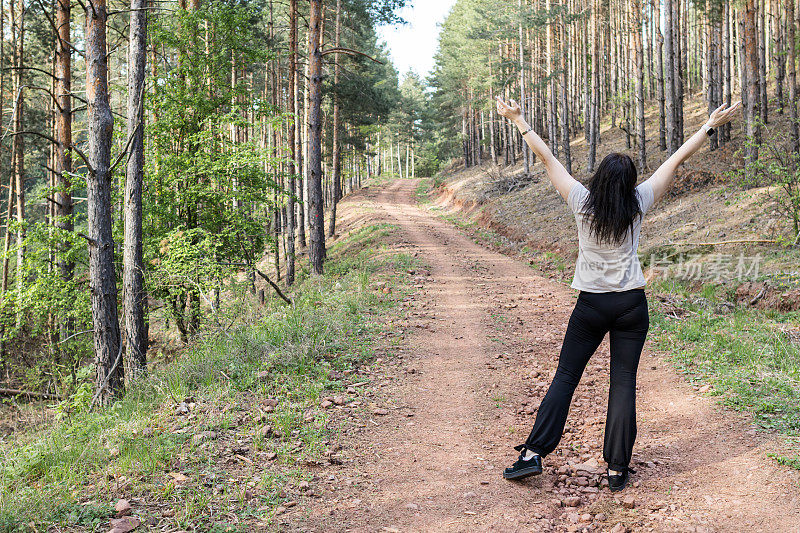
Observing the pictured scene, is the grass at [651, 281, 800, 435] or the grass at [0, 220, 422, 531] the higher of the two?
the grass at [651, 281, 800, 435]

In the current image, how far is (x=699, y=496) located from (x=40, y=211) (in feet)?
137

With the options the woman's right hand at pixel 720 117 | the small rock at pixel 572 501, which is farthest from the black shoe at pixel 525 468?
the woman's right hand at pixel 720 117

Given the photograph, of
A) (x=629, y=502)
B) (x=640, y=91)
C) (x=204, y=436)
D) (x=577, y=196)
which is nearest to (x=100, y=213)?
(x=204, y=436)

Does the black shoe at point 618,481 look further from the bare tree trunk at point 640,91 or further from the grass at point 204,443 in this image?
the bare tree trunk at point 640,91

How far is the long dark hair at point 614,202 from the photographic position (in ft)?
11.9

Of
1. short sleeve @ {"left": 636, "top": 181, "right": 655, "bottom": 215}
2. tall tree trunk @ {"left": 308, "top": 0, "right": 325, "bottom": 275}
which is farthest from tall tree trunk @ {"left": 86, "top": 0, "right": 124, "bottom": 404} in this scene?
tall tree trunk @ {"left": 308, "top": 0, "right": 325, "bottom": 275}

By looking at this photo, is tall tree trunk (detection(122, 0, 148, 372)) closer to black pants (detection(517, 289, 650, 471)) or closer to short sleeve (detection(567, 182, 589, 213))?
black pants (detection(517, 289, 650, 471))

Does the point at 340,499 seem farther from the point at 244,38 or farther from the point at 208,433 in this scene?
the point at 244,38

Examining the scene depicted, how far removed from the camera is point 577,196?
380 cm

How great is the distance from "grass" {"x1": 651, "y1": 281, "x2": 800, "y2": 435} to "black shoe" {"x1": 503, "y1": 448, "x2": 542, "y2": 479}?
204cm

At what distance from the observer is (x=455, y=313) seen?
9383 millimetres

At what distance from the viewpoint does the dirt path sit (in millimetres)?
3414

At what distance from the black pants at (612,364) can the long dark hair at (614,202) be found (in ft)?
1.43

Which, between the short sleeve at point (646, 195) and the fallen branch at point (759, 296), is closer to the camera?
the short sleeve at point (646, 195)
